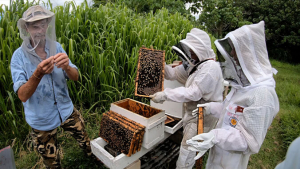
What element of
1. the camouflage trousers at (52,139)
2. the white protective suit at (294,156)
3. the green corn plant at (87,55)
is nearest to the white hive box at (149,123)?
the camouflage trousers at (52,139)

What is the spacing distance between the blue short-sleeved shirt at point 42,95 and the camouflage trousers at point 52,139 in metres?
0.09

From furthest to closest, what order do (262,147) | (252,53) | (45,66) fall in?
(262,147)
(45,66)
(252,53)

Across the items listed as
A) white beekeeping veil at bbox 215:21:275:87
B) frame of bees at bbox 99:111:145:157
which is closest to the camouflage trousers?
frame of bees at bbox 99:111:145:157

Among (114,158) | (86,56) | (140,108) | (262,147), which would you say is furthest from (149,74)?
(262,147)

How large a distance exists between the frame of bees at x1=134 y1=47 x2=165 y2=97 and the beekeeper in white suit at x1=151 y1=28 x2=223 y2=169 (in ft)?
1.03

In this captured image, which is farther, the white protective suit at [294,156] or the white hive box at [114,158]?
the white hive box at [114,158]

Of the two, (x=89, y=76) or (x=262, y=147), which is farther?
(x=262, y=147)

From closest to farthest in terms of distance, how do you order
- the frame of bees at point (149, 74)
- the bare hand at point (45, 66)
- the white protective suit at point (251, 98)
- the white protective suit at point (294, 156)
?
1. the white protective suit at point (294, 156)
2. the white protective suit at point (251, 98)
3. the bare hand at point (45, 66)
4. the frame of bees at point (149, 74)

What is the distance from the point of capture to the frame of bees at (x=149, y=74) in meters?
2.64

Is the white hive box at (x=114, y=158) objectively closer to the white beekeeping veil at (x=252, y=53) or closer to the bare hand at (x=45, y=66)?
the bare hand at (x=45, y=66)

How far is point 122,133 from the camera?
79.5 inches

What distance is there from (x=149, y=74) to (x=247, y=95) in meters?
1.49

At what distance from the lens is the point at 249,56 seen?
1.44 m

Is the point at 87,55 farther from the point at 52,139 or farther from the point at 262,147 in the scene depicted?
the point at 262,147
